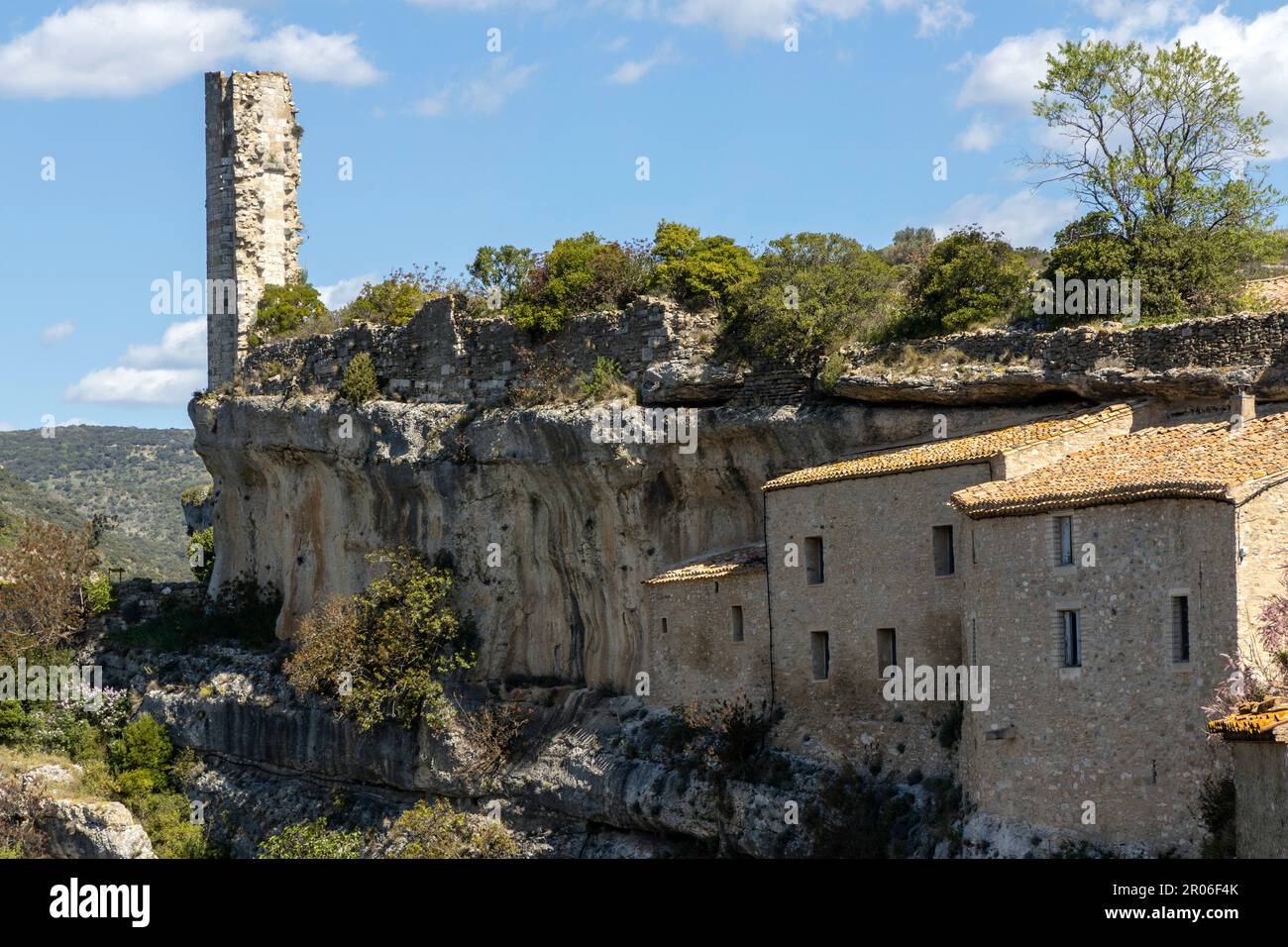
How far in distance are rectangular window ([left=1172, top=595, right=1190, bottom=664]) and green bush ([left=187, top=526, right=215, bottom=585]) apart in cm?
3352

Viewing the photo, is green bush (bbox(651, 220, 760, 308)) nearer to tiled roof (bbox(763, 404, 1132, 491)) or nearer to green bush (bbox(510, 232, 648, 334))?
green bush (bbox(510, 232, 648, 334))

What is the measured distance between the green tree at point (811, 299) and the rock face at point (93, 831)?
1884 centimetres

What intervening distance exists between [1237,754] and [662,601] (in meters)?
14.6

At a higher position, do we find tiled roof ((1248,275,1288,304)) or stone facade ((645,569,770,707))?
tiled roof ((1248,275,1288,304))

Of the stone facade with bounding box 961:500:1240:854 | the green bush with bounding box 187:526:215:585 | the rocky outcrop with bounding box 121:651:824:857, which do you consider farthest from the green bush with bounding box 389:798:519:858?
the green bush with bounding box 187:526:215:585

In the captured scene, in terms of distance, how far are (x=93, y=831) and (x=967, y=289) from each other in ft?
78.4

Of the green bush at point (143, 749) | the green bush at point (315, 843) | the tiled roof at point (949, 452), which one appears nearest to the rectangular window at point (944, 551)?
the tiled roof at point (949, 452)

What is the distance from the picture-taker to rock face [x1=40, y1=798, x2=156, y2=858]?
1784 inches

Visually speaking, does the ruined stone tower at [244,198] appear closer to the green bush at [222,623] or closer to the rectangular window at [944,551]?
the green bush at [222,623]

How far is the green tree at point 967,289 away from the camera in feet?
118
